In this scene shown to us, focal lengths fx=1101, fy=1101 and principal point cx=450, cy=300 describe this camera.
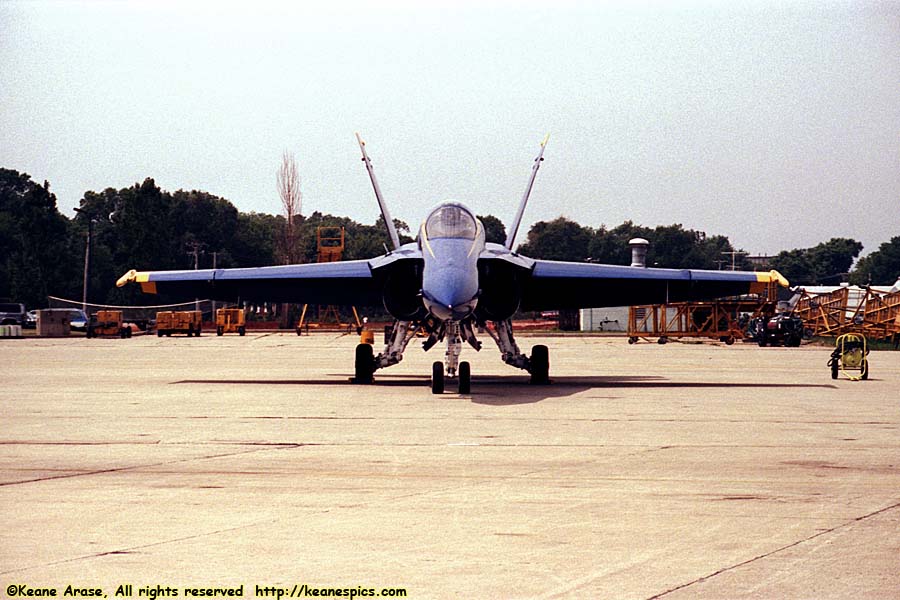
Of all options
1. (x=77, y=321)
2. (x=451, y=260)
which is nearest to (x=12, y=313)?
(x=77, y=321)

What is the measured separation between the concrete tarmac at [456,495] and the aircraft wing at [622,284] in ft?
13.3

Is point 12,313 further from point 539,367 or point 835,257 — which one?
point 835,257

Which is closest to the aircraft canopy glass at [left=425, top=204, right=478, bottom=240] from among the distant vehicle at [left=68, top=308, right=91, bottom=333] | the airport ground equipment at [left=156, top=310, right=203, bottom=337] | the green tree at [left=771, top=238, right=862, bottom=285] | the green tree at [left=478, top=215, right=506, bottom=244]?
the airport ground equipment at [left=156, top=310, right=203, bottom=337]

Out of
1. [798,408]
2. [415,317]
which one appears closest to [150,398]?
[415,317]

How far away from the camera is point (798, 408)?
15.9m

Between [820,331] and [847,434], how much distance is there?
4525cm

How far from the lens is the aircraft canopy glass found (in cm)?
1822

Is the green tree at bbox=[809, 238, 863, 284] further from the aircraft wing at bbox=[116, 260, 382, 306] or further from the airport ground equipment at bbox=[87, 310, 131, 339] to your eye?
the aircraft wing at bbox=[116, 260, 382, 306]

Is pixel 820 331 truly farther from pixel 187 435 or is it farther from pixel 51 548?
pixel 51 548

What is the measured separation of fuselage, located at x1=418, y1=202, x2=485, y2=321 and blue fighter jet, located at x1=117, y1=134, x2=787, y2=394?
2cm

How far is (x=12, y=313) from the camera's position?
74.4m

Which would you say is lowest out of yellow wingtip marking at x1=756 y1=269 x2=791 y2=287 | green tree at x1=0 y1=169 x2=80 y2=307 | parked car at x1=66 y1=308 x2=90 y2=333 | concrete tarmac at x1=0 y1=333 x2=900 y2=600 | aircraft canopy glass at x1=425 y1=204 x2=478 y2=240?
concrete tarmac at x1=0 y1=333 x2=900 y2=600

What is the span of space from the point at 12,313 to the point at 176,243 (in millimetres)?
25138

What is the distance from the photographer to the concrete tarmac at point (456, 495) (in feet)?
17.6
